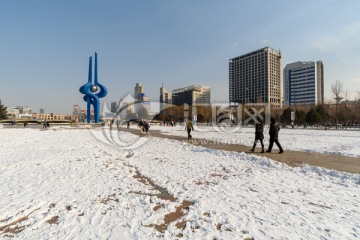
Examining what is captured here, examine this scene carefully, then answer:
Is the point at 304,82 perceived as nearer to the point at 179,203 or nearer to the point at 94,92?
the point at 94,92

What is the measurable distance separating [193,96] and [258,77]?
46322 millimetres

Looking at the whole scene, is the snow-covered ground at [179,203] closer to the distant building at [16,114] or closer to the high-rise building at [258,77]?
the high-rise building at [258,77]

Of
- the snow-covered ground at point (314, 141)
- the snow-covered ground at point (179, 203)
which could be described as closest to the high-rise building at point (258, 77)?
the snow-covered ground at point (314, 141)

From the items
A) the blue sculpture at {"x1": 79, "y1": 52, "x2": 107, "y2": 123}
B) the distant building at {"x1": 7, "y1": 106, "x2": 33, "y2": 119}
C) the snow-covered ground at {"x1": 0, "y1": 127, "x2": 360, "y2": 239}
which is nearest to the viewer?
the snow-covered ground at {"x1": 0, "y1": 127, "x2": 360, "y2": 239}

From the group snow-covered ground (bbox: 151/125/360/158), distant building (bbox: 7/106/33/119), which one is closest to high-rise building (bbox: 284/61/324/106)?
snow-covered ground (bbox: 151/125/360/158)

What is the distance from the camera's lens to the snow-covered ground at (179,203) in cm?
345

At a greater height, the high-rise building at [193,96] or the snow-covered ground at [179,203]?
the high-rise building at [193,96]

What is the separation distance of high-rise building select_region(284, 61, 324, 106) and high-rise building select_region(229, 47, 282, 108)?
1727 centimetres

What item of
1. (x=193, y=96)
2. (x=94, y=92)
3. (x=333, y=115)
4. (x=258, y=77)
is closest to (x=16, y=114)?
(x=94, y=92)

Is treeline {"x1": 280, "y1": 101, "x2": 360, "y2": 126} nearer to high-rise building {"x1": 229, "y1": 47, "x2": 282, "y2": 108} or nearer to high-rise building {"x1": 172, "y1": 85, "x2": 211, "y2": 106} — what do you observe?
high-rise building {"x1": 229, "y1": 47, "x2": 282, "y2": 108}

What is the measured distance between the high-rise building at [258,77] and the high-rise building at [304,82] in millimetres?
17267

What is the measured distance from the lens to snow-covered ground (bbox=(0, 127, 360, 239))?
345cm

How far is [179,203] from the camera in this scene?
4.62 meters

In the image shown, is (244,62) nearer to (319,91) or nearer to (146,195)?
(319,91)
